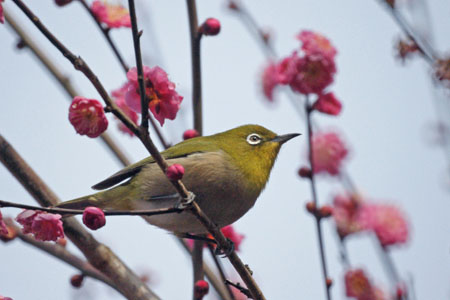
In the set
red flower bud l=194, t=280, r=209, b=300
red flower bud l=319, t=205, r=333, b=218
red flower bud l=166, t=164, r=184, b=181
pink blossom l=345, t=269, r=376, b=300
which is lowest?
pink blossom l=345, t=269, r=376, b=300

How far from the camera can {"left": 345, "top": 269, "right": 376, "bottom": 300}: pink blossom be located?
154 inches

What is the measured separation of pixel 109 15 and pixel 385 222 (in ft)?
9.06

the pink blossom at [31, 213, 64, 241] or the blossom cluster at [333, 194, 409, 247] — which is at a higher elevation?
the pink blossom at [31, 213, 64, 241]

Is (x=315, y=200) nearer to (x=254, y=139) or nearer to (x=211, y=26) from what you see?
(x=254, y=139)

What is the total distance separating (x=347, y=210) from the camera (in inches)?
185

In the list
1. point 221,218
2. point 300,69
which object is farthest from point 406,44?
point 221,218

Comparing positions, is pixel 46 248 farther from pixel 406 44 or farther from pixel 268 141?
pixel 406 44

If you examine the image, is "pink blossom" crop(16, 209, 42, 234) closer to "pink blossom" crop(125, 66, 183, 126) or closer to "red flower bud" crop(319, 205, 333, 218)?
"pink blossom" crop(125, 66, 183, 126)

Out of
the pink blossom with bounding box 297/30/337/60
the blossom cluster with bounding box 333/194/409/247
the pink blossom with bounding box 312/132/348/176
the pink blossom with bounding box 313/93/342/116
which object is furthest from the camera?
the pink blossom with bounding box 312/132/348/176

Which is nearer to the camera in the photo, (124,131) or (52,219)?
(52,219)

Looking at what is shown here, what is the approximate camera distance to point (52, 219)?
2.61 metres

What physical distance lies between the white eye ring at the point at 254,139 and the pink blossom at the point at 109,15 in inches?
54.8

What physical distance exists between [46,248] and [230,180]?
1.36m

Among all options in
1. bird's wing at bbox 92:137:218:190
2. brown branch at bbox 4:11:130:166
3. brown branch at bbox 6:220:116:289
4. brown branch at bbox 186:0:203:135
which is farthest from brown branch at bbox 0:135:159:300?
brown branch at bbox 186:0:203:135
